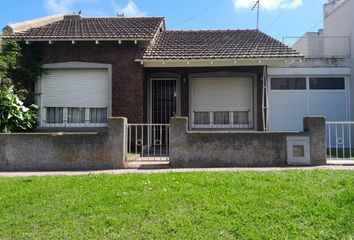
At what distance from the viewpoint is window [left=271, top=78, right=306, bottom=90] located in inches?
655

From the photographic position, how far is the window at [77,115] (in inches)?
563

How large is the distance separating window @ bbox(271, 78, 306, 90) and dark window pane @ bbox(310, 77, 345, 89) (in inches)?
17.0

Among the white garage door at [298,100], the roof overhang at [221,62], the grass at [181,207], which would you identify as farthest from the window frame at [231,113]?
the grass at [181,207]

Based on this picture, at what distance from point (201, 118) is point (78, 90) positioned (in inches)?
192

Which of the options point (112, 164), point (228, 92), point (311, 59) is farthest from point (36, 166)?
point (311, 59)

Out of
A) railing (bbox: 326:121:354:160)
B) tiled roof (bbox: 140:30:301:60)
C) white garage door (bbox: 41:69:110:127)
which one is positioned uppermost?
tiled roof (bbox: 140:30:301:60)

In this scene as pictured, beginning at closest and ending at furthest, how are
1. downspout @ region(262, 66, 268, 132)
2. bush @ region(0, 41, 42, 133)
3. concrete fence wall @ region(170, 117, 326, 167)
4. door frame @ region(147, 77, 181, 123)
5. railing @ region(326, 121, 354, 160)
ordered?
concrete fence wall @ region(170, 117, 326, 167) → railing @ region(326, 121, 354, 160) → bush @ region(0, 41, 42, 133) → downspout @ region(262, 66, 268, 132) → door frame @ region(147, 77, 181, 123)

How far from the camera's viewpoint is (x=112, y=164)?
395 inches

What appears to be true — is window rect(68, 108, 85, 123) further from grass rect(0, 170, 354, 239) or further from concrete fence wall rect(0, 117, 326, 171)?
grass rect(0, 170, 354, 239)

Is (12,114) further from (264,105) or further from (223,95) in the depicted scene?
(264,105)

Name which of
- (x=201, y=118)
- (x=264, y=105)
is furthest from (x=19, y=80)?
(x=264, y=105)

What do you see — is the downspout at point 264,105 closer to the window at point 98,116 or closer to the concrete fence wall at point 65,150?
the window at point 98,116

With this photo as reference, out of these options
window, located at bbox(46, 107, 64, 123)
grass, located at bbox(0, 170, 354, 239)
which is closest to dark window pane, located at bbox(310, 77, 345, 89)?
grass, located at bbox(0, 170, 354, 239)

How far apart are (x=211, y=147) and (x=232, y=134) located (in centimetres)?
65
